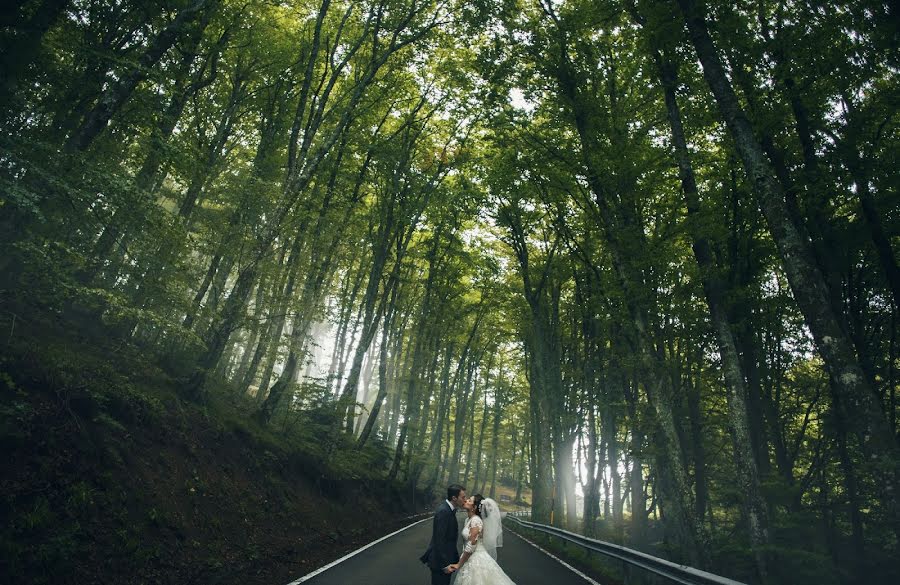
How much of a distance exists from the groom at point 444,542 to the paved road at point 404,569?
242cm

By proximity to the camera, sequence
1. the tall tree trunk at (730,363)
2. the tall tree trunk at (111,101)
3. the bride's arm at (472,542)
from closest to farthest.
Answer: the bride's arm at (472,542)
the tall tree trunk at (111,101)
the tall tree trunk at (730,363)

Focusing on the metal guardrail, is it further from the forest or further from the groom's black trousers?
the groom's black trousers

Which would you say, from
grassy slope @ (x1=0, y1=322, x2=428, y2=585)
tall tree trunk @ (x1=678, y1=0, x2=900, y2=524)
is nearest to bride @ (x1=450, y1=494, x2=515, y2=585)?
grassy slope @ (x1=0, y1=322, x2=428, y2=585)

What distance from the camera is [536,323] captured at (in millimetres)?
22281

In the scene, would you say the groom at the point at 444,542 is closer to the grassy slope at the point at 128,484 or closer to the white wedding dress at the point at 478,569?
the white wedding dress at the point at 478,569

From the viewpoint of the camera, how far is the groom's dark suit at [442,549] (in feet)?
18.5

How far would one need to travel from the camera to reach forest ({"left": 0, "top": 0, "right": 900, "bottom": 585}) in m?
7.05

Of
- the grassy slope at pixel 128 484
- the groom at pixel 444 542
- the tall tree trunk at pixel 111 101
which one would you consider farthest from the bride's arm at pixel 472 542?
the tall tree trunk at pixel 111 101

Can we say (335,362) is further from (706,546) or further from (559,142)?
(706,546)

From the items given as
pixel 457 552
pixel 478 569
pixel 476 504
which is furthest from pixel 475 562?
pixel 476 504

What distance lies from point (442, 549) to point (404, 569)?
416 cm

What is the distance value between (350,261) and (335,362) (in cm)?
1088

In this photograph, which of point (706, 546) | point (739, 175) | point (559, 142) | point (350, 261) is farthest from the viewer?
point (350, 261)

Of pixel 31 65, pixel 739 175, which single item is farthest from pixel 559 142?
pixel 31 65
